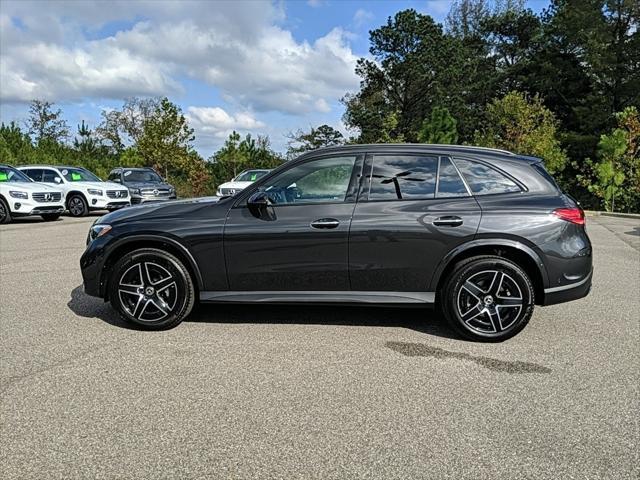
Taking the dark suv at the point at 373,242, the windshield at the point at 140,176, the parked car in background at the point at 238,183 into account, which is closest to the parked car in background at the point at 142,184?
the windshield at the point at 140,176

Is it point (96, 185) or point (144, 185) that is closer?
point (96, 185)

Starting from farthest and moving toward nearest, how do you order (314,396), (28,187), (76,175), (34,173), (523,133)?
(523,133)
(76,175)
(34,173)
(28,187)
(314,396)

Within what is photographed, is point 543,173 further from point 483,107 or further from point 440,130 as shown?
point 483,107

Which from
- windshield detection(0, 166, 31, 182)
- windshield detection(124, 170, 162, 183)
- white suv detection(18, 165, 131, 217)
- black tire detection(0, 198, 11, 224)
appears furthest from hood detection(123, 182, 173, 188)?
black tire detection(0, 198, 11, 224)

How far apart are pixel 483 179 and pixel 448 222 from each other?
0.55 metres

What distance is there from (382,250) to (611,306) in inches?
122

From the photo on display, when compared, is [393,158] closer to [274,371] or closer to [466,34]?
[274,371]

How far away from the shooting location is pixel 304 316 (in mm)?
5281

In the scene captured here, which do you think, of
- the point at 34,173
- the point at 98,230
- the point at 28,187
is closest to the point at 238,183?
the point at 34,173

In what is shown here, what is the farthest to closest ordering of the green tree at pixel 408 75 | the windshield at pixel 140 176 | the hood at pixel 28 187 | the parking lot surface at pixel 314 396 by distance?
the green tree at pixel 408 75, the windshield at pixel 140 176, the hood at pixel 28 187, the parking lot surface at pixel 314 396

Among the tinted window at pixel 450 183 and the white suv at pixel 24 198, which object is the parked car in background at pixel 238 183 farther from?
the tinted window at pixel 450 183

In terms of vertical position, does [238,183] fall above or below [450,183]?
above

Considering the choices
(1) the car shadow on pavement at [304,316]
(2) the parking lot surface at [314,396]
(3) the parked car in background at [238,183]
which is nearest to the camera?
(2) the parking lot surface at [314,396]

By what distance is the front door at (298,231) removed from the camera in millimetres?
4586
